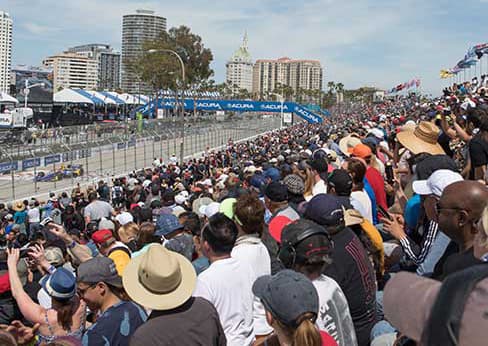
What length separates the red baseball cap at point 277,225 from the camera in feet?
16.2

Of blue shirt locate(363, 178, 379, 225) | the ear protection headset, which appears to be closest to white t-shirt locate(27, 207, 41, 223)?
blue shirt locate(363, 178, 379, 225)

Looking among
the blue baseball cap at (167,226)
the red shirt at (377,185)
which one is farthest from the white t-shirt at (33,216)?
the red shirt at (377,185)

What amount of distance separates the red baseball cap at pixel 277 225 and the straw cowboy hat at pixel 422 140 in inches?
79.7

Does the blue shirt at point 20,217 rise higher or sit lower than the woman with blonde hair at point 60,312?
lower

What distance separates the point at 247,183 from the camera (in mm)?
10812

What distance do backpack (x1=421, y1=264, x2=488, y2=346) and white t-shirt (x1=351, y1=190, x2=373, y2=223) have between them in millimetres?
4441

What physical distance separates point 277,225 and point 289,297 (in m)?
2.44

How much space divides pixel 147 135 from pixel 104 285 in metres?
37.4

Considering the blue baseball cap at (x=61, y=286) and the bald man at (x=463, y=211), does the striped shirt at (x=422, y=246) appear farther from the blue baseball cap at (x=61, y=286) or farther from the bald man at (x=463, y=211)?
the blue baseball cap at (x=61, y=286)

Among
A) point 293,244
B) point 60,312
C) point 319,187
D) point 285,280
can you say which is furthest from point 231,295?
point 319,187

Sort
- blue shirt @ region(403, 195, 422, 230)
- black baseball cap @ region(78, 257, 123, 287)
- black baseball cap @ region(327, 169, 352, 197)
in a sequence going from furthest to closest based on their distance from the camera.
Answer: black baseball cap @ region(327, 169, 352, 197), blue shirt @ region(403, 195, 422, 230), black baseball cap @ region(78, 257, 123, 287)

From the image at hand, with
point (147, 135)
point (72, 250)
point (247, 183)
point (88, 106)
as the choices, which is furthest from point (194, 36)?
point (72, 250)

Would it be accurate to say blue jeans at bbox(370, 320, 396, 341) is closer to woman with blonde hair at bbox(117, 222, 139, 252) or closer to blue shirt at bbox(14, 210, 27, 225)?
woman with blonde hair at bbox(117, 222, 139, 252)

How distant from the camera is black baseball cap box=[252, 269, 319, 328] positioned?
8.43 feet
